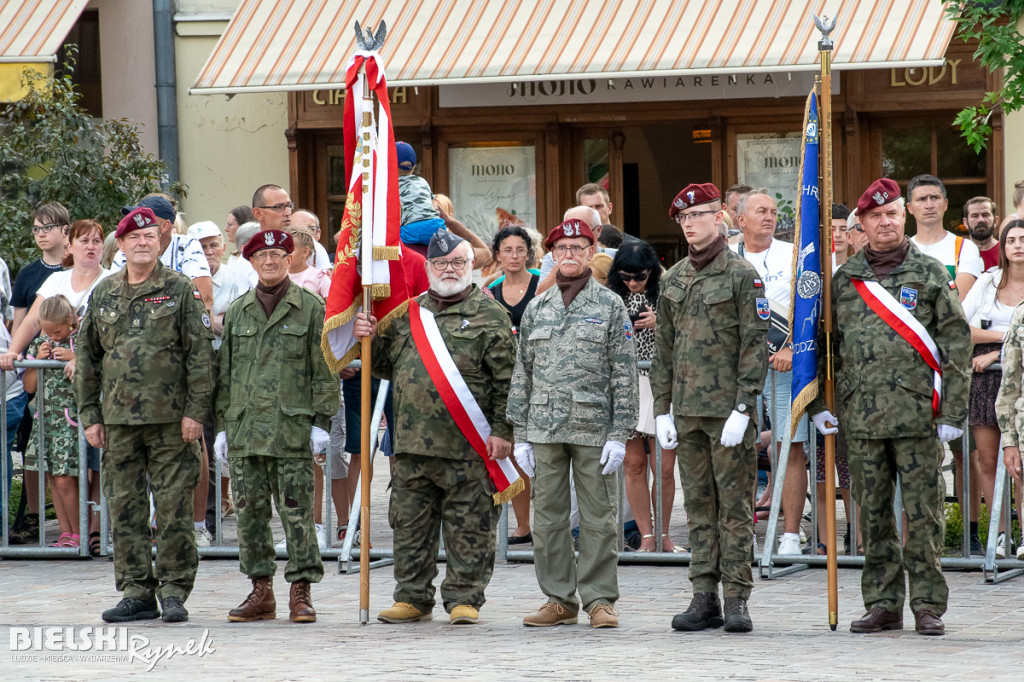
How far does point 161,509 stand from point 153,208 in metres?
1.91

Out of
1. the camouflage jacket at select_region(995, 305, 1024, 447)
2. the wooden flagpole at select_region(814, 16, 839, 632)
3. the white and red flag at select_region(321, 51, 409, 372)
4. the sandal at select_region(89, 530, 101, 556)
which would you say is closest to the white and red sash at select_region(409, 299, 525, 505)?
the white and red flag at select_region(321, 51, 409, 372)

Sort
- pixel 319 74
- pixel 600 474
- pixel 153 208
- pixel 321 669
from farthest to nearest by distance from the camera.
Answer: pixel 319 74, pixel 153 208, pixel 600 474, pixel 321 669

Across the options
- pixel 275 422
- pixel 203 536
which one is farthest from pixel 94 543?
pixel 275 422

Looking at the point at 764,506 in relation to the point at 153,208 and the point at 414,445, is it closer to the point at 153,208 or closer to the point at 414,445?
the point at 414,445

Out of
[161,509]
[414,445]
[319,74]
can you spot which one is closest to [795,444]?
[414,445]

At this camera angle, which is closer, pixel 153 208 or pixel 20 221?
pixel 153 208

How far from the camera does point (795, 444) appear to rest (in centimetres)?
936

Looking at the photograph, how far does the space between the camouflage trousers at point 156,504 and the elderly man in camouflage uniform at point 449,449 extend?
3.58ft

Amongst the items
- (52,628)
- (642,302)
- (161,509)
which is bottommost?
(52,628)

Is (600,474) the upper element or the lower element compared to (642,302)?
lower

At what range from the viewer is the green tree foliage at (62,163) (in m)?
14.8

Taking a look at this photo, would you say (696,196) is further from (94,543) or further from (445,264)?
(94,543)

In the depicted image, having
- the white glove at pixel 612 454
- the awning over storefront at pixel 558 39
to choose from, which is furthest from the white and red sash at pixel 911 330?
the awning over storefront at pixel 558 39

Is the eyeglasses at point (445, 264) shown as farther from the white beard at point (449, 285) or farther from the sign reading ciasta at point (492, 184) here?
the sign reading ciasta at point (492, 184)
